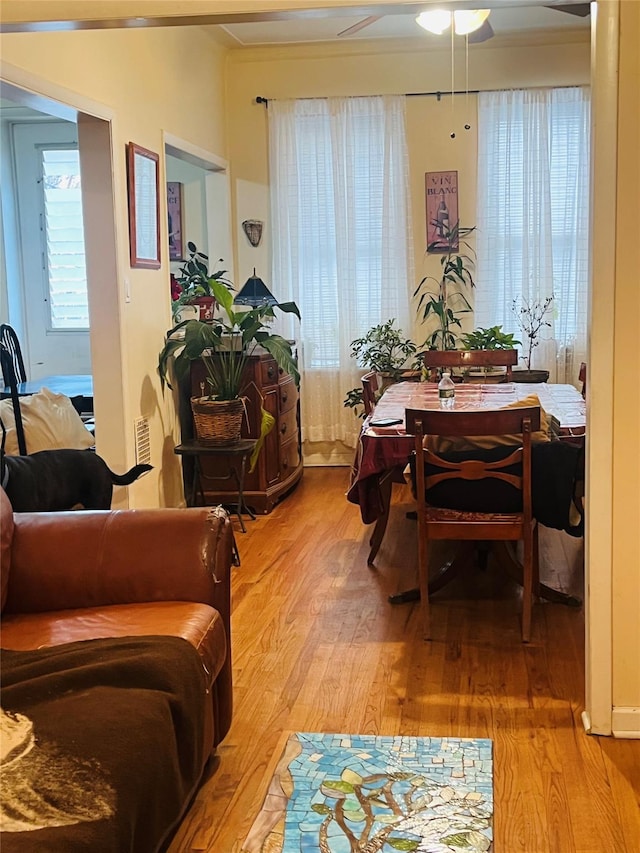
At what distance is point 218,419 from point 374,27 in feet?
9.46

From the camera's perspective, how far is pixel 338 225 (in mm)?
6328

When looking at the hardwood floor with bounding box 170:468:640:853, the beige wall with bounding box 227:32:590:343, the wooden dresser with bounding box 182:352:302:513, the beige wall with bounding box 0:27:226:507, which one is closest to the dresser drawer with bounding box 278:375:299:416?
the wooden dresser with bounding box 182:352:302:513

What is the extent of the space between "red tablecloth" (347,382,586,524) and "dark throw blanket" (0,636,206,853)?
158 cm

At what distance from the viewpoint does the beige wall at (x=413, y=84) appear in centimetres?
605

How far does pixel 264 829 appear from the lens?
2.17 meters

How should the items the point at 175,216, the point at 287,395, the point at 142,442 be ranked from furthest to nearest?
the point at 175,216 → the point at 287,395 → the point at 142,442

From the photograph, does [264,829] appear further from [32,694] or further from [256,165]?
[256,165]

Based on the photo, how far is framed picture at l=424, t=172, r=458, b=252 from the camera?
625cm

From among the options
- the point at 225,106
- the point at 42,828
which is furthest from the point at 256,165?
the point at 42,828

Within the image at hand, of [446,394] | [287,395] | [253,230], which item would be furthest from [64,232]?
[446,394]

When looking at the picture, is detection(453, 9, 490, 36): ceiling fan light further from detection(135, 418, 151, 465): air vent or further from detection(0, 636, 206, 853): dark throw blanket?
detection(0, 636, 206, 853): dark throw blanket

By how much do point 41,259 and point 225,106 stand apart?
186 centimetres

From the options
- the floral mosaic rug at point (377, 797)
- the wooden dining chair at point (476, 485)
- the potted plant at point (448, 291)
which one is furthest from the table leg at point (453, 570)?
the potted plant at point (448, 291)

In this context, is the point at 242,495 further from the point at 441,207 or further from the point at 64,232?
the point at 64,232
